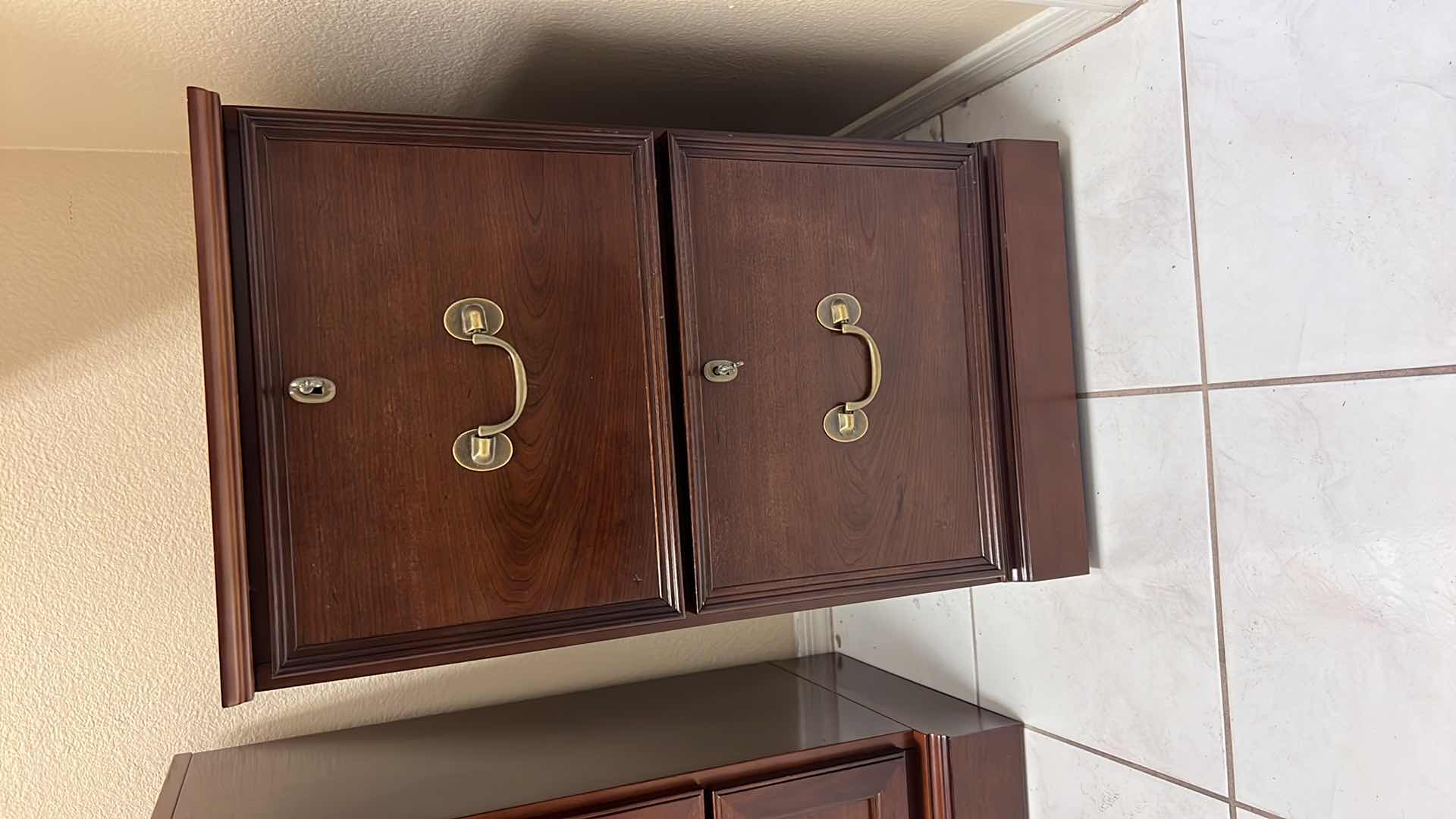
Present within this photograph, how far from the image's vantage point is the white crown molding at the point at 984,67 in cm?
92

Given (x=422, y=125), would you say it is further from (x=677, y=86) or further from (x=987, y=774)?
(x=987, y=774)

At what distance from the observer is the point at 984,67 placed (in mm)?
1028

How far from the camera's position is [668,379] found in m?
0.83

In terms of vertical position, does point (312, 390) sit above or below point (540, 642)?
above

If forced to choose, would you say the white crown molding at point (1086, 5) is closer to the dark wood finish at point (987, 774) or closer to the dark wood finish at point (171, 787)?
the dark wood finish at point (987, 774)

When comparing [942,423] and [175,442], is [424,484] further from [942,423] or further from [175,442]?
[175,442]

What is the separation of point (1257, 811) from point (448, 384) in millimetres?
728

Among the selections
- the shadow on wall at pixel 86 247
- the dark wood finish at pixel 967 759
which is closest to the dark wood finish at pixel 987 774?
the dark wood finish at pixel 967 759

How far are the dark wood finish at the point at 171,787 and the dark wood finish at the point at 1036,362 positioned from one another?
860 mm

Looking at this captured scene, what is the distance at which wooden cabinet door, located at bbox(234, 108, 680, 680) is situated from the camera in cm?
72

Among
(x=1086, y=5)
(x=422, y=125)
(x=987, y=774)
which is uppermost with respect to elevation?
(x=1086, y=5)

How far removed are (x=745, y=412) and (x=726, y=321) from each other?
0.08 metres

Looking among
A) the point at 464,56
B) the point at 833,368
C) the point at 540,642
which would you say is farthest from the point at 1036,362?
the point at 464,56

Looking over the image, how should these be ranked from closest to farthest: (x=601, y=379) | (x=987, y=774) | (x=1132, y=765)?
(x=601, y=379)
(x=1132, y=765)
(x=987, y=774)
